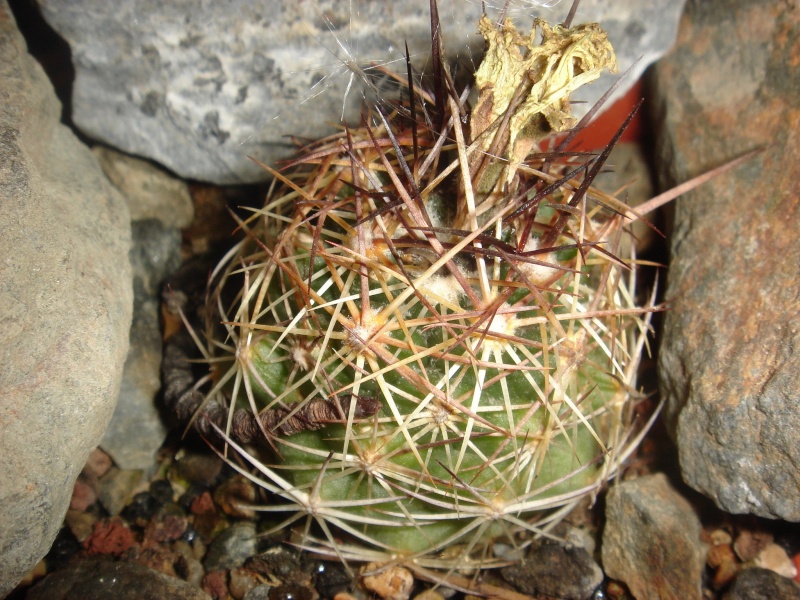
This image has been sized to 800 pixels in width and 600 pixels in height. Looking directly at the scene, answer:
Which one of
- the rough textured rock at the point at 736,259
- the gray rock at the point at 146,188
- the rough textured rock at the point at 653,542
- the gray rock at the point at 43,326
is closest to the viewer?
the gray rock at the point at 43,326

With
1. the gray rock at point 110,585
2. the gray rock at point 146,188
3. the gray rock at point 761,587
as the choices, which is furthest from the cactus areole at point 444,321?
the gray rock at point 146,188

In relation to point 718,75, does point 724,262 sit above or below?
below

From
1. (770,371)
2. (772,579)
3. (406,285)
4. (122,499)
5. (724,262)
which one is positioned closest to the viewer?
(406,285)

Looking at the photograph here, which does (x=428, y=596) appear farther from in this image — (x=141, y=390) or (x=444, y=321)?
(x=141, y=390)

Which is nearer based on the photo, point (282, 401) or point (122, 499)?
point (282, 401)

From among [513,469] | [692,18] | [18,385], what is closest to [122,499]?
[18,385]

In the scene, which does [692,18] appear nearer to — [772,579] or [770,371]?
[770,371]

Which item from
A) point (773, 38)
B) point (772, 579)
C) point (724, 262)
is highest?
point (773, 38)

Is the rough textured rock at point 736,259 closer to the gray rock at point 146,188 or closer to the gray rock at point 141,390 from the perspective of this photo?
the gray rock at point 141,390
